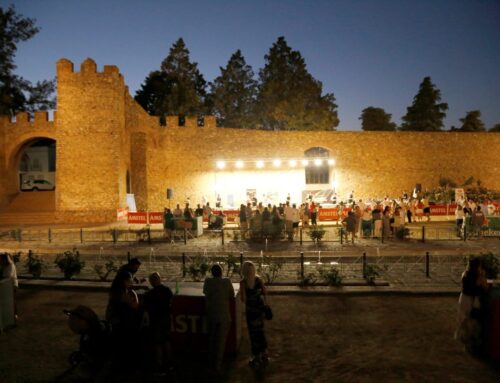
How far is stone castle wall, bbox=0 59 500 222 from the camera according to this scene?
70.5 feet

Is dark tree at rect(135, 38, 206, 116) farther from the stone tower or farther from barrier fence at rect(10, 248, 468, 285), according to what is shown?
barrier fence at rect(10, 248, 468, 285)

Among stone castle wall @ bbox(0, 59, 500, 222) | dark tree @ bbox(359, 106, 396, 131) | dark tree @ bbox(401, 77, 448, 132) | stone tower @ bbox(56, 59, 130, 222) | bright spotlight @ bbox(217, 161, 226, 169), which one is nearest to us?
stone tower @ bbox(56, 59, 130, 222)

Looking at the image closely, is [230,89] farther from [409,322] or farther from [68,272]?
[409,322]

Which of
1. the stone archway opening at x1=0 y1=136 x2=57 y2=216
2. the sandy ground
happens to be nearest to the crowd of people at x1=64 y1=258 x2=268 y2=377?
the sandy ground

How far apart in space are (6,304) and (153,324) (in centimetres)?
284

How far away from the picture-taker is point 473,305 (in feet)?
15.6

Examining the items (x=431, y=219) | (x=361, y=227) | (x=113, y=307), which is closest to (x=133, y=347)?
(x=113, y=307)

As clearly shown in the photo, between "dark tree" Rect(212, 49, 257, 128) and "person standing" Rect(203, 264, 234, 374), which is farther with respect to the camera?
"dark tree" Rect(212, 49, 257, 128)

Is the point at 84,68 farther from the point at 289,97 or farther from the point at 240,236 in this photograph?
the point at 289,97

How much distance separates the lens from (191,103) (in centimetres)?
3534

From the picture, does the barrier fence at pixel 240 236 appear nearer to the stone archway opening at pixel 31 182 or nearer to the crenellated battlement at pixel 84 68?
the stone archway opening at pixel 31 182

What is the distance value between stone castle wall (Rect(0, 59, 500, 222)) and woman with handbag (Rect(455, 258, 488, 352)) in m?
18.6

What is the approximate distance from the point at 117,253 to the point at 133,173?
14091 millimetres

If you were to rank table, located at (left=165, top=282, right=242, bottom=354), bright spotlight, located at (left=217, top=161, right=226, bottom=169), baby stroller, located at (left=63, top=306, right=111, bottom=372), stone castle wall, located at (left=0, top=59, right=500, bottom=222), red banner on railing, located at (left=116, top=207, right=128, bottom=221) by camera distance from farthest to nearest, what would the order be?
bright spotlight, located at (left=217, top=161, right=226, bottom=169), stone castle wall, located at (left=0, top=59, right=500, bottom=222), red banner on railing, located at (left=116, top=207, right=128, bottom=221), table, located at (left=165, top=282, right=242, bottom=354), baby stroller, located at (left=63, top=306, right=111, bottom=372)
